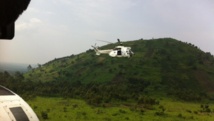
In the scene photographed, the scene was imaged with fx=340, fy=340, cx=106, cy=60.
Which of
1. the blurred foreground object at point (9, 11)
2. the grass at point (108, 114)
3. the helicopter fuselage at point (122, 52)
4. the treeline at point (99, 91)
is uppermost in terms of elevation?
the helicopter fuselage at point (122, 52)

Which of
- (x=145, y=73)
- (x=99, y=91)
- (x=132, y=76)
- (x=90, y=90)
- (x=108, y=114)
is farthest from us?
(x=145, y=73)

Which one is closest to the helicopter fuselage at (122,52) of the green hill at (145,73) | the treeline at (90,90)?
the treeline at (90,90)

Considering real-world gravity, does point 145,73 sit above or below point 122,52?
below

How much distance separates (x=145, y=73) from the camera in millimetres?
138875

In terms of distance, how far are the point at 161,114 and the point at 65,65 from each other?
10074 centimetres

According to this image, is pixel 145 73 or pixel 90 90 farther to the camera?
pixel 145 73

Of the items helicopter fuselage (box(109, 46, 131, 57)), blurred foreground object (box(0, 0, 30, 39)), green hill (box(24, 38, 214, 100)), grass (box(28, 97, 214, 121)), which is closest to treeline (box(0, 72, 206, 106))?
green hill (box(24, 38, 214, 100))

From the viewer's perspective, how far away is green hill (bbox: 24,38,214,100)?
408 feet

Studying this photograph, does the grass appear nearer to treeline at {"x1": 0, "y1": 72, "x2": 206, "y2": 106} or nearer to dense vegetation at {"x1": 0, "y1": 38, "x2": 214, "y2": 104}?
treeline at {"x1": 0, "y1": 72, "x2": 206, "y2": 106}

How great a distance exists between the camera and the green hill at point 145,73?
124375 millimetres

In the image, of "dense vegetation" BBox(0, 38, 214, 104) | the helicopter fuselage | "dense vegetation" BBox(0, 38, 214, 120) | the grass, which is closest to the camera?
the grass

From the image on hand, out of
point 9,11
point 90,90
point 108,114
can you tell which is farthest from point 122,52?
point 9,11

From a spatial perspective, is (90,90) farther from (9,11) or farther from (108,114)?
(9,11)

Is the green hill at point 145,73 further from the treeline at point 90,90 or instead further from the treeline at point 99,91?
the treeline at point 90,90
